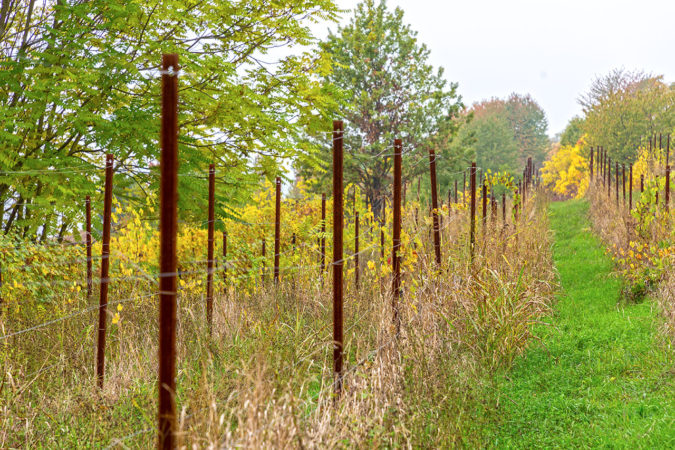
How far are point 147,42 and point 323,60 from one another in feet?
8.67

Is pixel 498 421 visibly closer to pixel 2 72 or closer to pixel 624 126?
pixel 2 72

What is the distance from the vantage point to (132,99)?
24.6ft

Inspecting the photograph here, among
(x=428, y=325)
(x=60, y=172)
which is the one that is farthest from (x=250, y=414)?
(x=60, y=172)

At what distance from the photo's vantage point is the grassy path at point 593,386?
438 cm

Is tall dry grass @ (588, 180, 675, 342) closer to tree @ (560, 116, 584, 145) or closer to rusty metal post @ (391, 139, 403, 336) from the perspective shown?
rusty metal post @ (391, 139, 403, 336)

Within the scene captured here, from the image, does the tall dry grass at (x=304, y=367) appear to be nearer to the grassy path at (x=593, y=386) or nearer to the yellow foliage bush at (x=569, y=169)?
the grassy path at (x=593, y=386)

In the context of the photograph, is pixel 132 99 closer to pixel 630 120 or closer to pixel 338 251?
pixel 338 251

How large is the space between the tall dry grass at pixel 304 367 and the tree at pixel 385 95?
1418 cm

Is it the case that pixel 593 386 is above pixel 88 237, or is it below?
below

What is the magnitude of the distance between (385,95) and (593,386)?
58.9 feet

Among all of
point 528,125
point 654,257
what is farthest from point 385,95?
point 528,125

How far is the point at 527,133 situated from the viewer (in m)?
63.1

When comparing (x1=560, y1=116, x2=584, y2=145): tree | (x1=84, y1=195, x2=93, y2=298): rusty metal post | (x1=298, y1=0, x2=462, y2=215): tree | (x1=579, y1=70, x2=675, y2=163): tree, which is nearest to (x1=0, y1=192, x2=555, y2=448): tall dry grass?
(x1=84, y1=195, x2=93, y2=298): rusty metal post

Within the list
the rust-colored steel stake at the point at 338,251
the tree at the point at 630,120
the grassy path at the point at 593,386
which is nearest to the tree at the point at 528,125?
the tree at the point at 630,120
